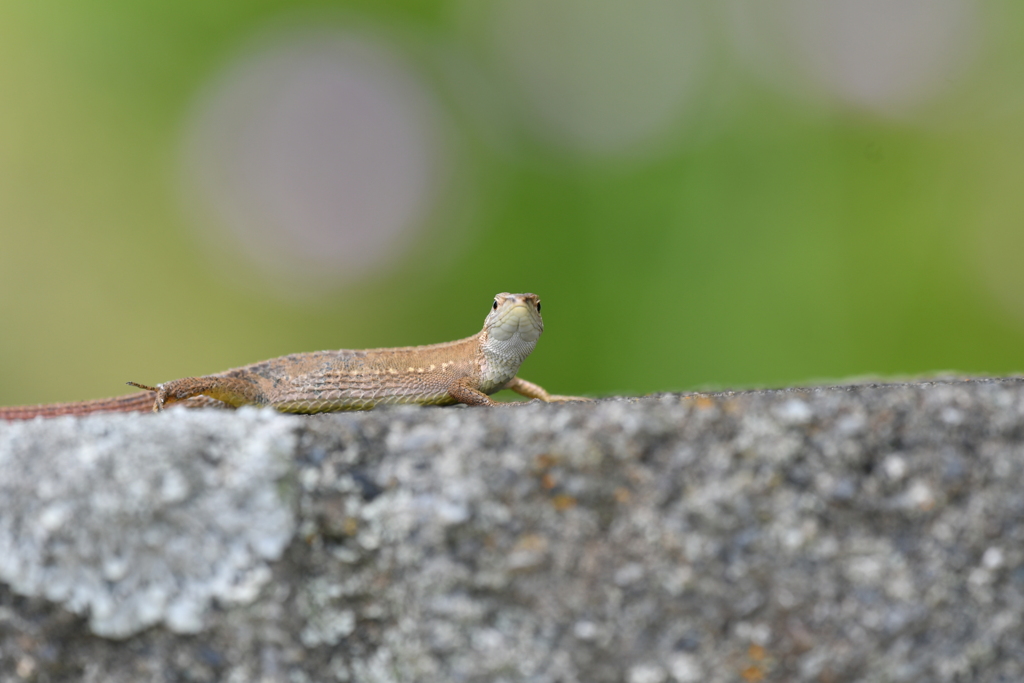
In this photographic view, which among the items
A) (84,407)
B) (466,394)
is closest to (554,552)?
(466,394)

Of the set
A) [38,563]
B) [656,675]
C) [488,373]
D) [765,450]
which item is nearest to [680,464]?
[765,450]

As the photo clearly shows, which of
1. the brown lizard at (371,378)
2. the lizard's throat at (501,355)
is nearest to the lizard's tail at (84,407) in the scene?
the brown lizard at (371,378)

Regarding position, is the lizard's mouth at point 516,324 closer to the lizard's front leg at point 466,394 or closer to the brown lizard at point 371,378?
the brown lizard at point 371,378

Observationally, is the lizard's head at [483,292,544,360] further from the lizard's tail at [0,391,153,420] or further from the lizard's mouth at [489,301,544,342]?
the lizard's tail at [0,391,153,420]

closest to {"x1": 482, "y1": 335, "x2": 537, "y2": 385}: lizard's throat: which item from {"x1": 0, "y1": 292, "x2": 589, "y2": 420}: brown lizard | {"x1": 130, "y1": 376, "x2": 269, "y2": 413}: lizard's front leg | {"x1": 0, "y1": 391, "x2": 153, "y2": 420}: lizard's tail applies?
{"x1": 0, "y1": 292, "x2": 589, "y2": 420}: brown lizard

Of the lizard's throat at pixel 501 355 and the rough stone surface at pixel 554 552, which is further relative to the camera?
the lizard's throat at pixel 501 355

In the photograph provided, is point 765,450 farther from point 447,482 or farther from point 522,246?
point 522,246
